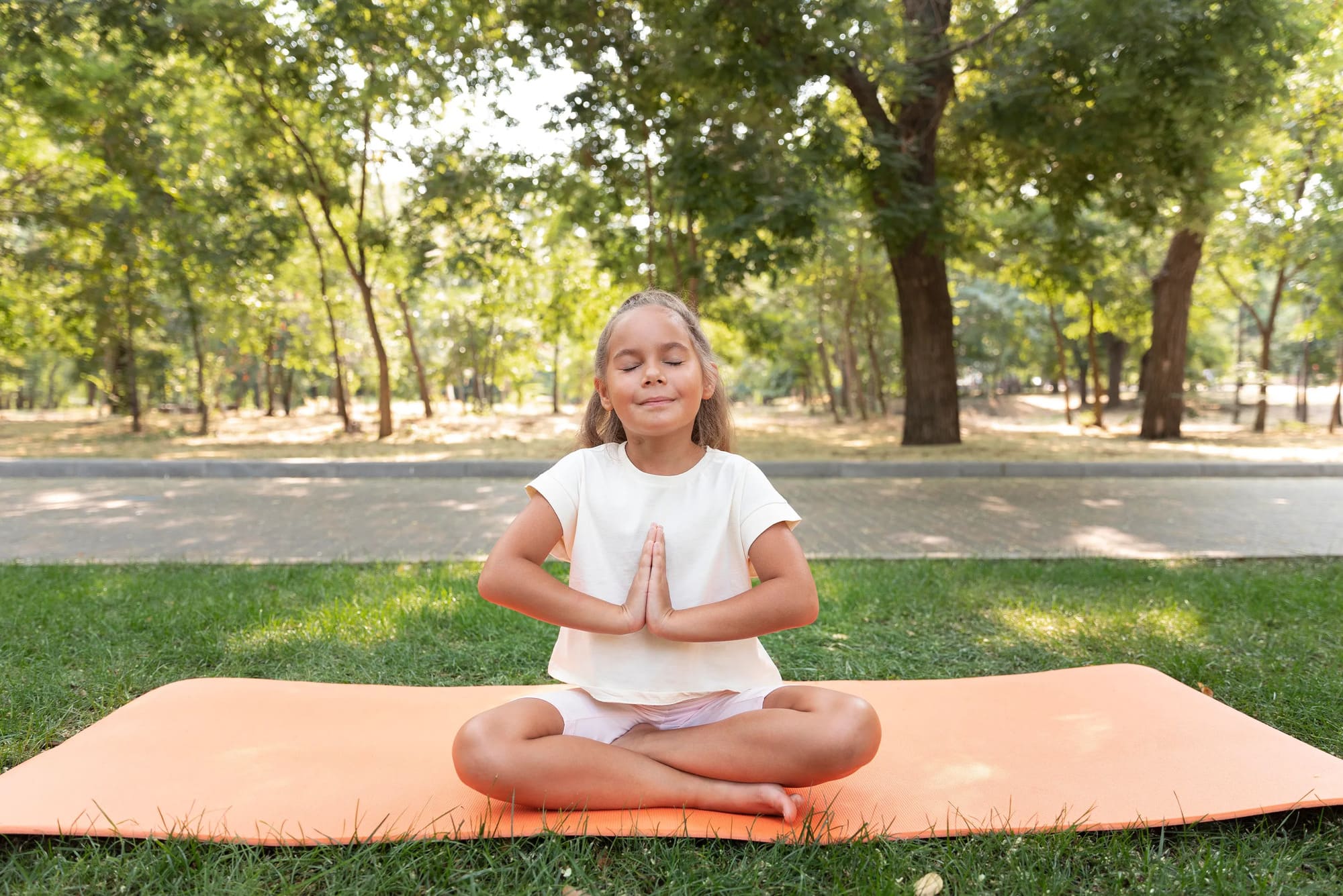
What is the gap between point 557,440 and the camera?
688 inches

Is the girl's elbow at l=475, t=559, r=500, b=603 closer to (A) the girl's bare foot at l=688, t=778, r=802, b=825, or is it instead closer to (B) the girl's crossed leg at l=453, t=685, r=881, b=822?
(B) the girl's crossed leg at l=453, t=685, r=881, b=822

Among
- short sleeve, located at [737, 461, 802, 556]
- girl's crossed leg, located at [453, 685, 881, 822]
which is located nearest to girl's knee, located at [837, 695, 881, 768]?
girl's crossed leg, located at [453, 685, 881, 822]

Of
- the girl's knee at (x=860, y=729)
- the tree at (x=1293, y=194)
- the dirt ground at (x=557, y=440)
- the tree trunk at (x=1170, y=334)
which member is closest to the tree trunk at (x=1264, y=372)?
the tree at (x=1293, y=194)

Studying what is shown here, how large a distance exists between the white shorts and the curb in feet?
30.6

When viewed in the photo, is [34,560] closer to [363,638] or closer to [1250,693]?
[363,638]

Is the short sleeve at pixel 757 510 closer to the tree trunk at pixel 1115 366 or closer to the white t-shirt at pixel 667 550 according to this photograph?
the white t-shirt at pixel 667 550

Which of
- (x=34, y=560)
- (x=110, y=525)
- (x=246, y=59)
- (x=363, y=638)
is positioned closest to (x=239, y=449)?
(x=246, y=59)

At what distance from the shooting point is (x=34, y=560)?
6.17 m

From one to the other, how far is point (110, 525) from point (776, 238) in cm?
713

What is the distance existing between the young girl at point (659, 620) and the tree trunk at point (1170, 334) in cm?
1666

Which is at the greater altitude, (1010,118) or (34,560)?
(1010,118)

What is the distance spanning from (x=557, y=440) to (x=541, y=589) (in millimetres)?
15192

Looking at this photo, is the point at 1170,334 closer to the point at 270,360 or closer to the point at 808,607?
the point at 808,607

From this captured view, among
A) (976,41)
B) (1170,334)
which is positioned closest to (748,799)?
(976,41)
